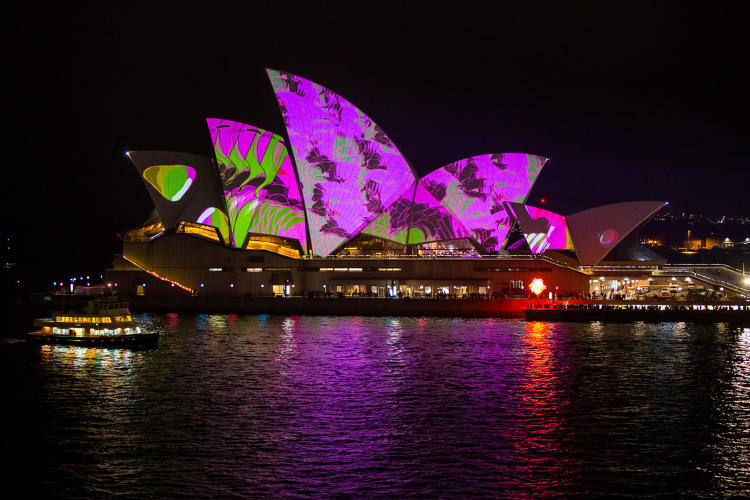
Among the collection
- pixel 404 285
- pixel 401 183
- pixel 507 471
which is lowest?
pixel 507 471

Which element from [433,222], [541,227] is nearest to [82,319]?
[433,222]

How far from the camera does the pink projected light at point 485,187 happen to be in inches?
1994

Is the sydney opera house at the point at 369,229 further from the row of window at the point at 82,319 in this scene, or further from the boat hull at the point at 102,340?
the boat hull at the point at 102,340

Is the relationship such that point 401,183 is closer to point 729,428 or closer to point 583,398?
point 583,398

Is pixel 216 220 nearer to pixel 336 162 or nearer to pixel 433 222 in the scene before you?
pixel 336 162

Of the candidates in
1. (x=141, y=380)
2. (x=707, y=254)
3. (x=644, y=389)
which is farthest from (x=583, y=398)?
(x=707, y=254)

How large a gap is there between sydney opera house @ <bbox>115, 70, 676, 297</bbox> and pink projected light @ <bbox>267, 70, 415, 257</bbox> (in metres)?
0.11

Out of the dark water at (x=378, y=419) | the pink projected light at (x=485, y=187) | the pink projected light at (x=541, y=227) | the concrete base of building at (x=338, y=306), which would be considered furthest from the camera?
the pink projected light at (x=541, y=227)

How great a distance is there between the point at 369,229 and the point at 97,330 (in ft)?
76.4

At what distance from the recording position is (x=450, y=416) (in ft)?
63.3

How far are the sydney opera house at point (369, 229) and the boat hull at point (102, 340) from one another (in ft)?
63.5

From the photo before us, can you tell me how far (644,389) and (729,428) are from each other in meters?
4.40

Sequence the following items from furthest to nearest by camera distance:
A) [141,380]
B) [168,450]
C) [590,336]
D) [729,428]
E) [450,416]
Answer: [590,336] < [141,380] < [450,416] < [729,428] < [168,450]

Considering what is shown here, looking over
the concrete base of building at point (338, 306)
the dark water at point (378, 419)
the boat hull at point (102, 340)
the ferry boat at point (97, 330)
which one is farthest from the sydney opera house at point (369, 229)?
the boat hull at point (102, 340)
